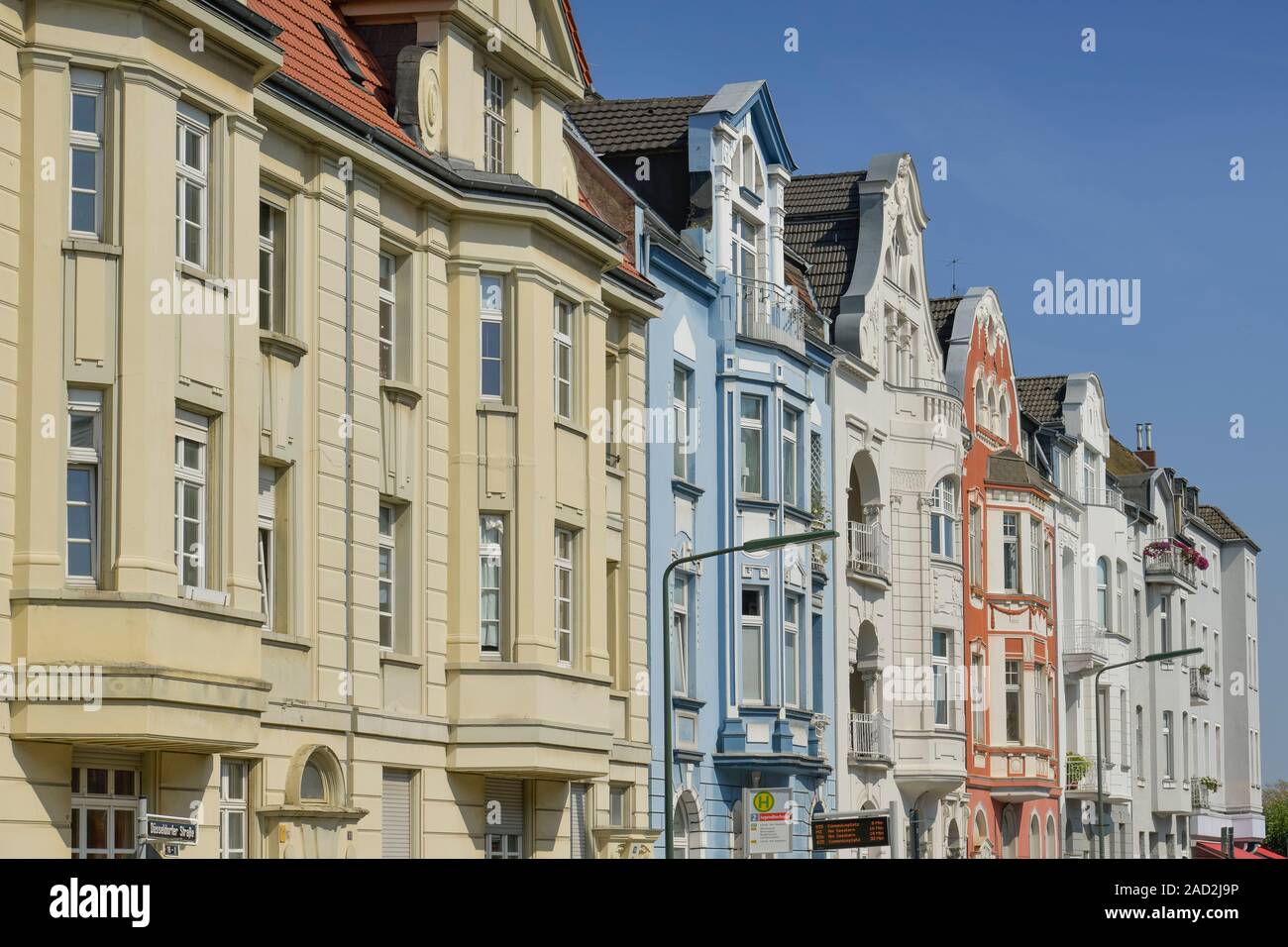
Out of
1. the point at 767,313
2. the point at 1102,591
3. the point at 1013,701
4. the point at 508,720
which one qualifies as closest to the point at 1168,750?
the point at 1102,591

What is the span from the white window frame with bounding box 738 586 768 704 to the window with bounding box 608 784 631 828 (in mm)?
6664

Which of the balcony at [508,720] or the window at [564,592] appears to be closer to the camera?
the balcony at [508,720]

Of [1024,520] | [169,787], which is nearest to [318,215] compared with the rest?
[169,787]

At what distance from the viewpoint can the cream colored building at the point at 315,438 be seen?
18.0 meters

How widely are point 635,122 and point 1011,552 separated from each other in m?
20.7

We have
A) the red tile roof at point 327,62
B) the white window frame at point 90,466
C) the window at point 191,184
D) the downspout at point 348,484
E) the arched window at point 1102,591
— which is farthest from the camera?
the arched window at point 1102,591

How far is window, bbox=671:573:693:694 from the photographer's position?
35.1 meters

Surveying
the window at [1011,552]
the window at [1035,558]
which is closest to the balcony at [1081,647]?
the window at [1035,558]

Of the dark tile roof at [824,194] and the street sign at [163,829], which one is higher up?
the dark tile roof at [824,194]

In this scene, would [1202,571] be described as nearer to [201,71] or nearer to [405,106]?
[405,106]

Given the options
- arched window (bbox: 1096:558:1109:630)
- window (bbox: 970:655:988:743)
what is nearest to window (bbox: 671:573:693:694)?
window (bbox: 970:655:988:743)

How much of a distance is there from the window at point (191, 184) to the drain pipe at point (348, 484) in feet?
12.1

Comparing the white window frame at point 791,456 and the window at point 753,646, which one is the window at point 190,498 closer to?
the window at point 753,646
